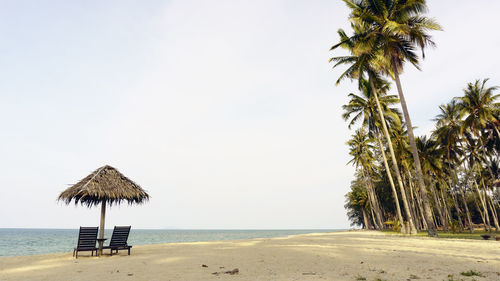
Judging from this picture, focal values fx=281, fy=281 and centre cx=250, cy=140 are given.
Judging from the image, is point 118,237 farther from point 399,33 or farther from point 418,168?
point 399,33

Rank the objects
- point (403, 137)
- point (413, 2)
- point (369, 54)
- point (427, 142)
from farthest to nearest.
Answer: point (403, 137) < point (427, 142) < point (369, 54) < point (413, 2)

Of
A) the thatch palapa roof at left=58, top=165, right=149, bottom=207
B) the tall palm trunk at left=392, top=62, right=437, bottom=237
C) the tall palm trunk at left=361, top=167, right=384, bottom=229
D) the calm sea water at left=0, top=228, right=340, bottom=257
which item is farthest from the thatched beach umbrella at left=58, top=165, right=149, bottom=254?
the tall palm trunk at left=361, top=167, right=384, bottom=229

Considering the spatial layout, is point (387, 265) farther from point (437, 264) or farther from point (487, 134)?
point (487, 134)

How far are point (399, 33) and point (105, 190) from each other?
59.7 feet

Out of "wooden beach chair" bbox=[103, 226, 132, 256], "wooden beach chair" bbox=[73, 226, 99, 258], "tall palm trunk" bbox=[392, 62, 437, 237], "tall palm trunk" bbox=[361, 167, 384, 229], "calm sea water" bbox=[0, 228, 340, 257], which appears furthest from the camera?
"tall palm trunk" bbox=[361, 167, 384, 229]

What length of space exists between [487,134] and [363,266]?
28.1 metres

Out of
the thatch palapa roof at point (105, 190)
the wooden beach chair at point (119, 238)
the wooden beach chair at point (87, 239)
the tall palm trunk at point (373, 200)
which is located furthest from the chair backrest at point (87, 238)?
the tall palm trunk at point (373, 200)

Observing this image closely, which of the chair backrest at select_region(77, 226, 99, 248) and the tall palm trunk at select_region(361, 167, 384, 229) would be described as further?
the tall palm trunk at select_region(361, 167, 384, 229)

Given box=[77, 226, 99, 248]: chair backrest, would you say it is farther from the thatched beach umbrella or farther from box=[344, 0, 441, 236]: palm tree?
box=[344, 0, 441, 236]: palm tree

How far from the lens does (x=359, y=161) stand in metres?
39.6

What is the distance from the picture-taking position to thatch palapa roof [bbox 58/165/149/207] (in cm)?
1123

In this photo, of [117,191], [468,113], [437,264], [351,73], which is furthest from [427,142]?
[117,191]

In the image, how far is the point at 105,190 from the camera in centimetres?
1145

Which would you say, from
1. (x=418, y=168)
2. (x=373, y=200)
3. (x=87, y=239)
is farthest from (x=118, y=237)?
(x=373, y=200)
